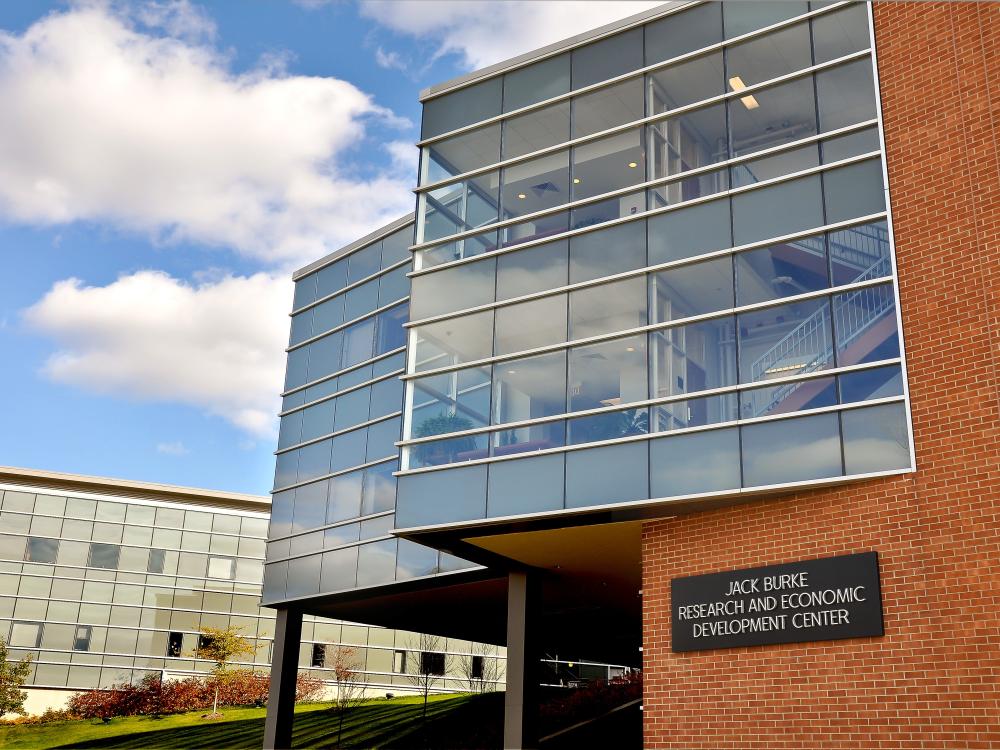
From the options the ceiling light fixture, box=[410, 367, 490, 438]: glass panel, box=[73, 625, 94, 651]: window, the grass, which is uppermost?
the ceiling light fixture

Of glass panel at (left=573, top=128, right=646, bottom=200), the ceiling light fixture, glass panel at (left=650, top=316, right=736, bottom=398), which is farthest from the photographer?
glass panel at (left=573, top=128, right=646, bottom=200)

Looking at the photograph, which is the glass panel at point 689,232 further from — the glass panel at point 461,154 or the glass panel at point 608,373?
the glass panel at point 461,154

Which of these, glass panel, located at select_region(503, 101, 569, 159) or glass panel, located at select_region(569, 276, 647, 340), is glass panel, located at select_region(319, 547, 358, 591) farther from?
glass panel, located at select_region(503, 101, 569, 159)

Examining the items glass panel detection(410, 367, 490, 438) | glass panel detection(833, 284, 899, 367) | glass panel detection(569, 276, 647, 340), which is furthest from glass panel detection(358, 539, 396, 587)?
glass panel detection(833, 284, 899, 367)

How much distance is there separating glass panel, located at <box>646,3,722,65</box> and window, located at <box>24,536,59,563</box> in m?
45.5

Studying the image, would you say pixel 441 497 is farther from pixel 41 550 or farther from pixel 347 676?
pixel 41 550

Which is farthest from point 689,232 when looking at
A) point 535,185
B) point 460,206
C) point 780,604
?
point 780,604

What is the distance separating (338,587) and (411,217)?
11175 millimetres

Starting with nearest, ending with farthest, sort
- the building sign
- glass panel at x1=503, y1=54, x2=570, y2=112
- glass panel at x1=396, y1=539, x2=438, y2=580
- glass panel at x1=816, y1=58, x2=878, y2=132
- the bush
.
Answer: the building sign → glass panel at x1=816, y1=58, x2=878, y2=132 → glass panel at x1=503, y1=54, x2=570, y2=112 → glass panel at x1=396, y1=539, x2=438, y2=580 → the bush

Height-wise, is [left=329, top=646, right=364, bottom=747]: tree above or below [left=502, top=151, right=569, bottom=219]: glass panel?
below

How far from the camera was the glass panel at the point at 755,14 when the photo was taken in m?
18.8

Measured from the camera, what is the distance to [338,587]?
29.1 m

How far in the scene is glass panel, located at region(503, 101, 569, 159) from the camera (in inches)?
Answer: 856

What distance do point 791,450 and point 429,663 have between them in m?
41.1
